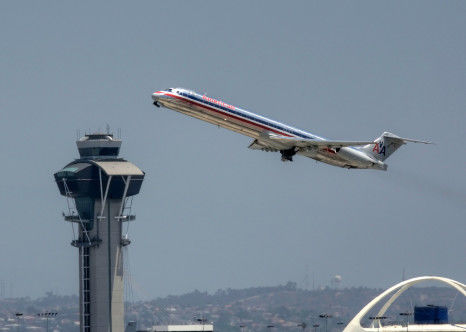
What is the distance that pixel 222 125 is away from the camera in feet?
Result: 652

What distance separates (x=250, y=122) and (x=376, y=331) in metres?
36.4

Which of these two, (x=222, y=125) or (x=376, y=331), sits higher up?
(x=222, y=125)

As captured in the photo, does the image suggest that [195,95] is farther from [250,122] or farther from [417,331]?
[417,331]

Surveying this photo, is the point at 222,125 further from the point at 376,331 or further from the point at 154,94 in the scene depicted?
the point at 376,331

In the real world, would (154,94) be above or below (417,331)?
above

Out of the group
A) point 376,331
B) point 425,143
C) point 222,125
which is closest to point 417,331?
point 376,331

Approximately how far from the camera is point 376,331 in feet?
653

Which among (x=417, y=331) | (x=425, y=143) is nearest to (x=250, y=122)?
(x=425, y=143)

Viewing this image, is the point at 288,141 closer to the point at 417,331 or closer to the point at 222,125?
the point at 222,125

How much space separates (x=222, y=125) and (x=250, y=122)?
428 centimetres

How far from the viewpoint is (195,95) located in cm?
19475

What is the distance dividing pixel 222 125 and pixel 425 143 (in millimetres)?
30088

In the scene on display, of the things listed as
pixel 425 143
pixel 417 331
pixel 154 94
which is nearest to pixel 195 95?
pixel 154 94

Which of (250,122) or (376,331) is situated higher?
(250,122)
